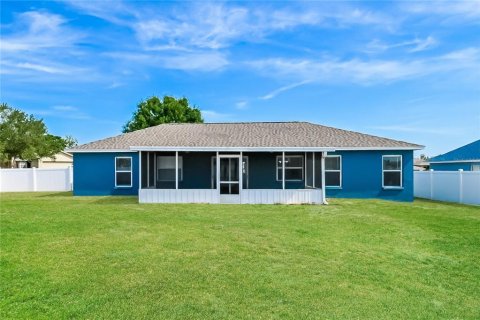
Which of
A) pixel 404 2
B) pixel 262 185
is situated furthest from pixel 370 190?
pixel 404 2

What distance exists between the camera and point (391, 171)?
19.3 metres

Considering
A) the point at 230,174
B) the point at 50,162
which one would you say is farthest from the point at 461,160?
the point at 50,162

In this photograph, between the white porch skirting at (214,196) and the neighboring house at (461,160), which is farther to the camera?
the neighboring house at (461,160)

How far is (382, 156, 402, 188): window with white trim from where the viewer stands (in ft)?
63.1

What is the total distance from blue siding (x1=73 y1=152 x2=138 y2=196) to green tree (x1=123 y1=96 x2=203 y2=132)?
2371cm

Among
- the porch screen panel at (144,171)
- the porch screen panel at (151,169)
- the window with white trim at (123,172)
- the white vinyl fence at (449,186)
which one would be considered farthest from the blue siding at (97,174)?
the white vinyl fence at (449,186)

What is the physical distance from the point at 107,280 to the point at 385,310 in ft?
13.2

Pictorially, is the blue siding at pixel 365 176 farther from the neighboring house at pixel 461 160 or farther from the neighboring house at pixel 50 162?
the neighboring house at pixel 50 162

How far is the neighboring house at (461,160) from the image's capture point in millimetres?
22203

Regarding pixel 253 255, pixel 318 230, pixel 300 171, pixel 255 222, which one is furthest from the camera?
pixel 300 171

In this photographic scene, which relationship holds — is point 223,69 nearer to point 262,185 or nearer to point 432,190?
point 262,185

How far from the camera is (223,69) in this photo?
82.6 feet

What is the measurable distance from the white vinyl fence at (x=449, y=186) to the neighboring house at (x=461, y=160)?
342 centimetres

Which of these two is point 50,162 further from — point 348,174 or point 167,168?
point 348,174
